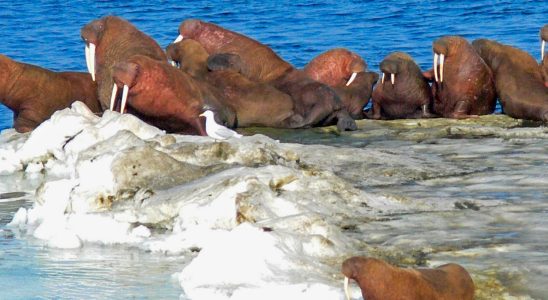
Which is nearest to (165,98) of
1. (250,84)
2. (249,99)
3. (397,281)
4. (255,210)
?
(249,99)

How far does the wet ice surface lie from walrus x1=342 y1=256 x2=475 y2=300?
296 mm

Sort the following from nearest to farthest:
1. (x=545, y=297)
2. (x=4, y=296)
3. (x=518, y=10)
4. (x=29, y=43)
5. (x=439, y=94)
Result: (x=545, y=297) < (x=4, y=296) < (x=439, y=94) < (x=29, y=43) < (x=518, y=10)

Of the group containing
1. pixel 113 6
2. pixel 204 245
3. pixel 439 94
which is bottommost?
pixel 113 6

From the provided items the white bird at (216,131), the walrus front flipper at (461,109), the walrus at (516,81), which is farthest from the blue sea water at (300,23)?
the white bird at (216,131)

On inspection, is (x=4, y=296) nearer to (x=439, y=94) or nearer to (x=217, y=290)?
(x=217, y=290)

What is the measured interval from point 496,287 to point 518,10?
17484 mm

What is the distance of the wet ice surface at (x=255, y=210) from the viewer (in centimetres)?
551

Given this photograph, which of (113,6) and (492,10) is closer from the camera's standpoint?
(492,10)

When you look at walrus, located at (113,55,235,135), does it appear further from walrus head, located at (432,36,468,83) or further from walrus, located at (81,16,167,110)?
walrus head, located at (432,36,468,83)

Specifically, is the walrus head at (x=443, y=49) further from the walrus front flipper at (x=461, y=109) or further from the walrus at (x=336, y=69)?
the walrus at (x=336, y=69)

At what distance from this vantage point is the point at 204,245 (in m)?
6.17

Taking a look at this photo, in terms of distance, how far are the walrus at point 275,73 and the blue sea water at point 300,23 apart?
5953 mm

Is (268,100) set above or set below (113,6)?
above

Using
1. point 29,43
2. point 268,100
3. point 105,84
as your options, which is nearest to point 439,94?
point 268,100
